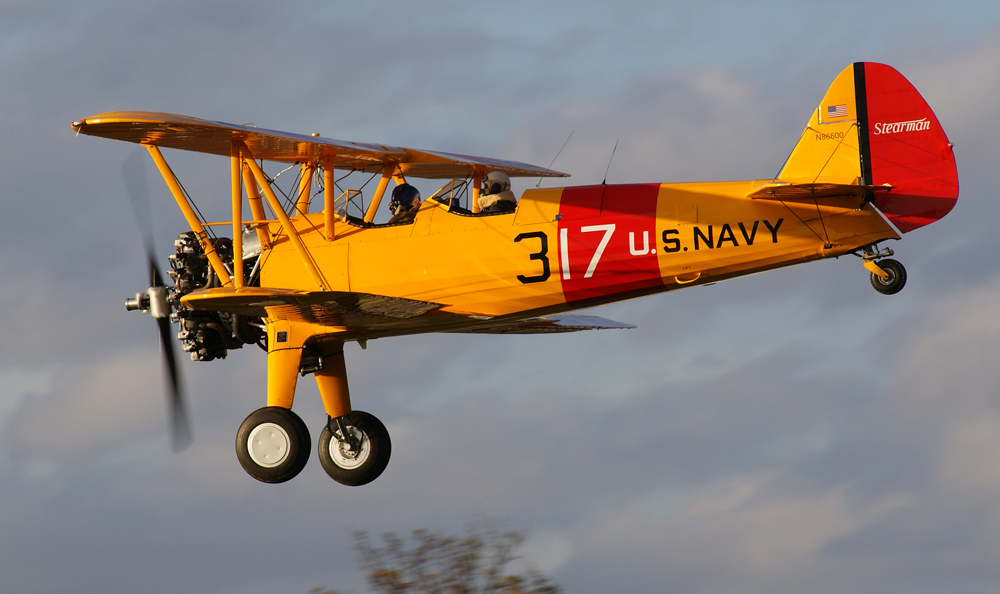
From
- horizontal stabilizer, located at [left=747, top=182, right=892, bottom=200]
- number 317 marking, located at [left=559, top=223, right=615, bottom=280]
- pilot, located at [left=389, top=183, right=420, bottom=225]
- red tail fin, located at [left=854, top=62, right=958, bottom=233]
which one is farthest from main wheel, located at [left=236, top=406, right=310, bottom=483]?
red tail fin, located at [left=854, top=62, right=958, bottom=233]

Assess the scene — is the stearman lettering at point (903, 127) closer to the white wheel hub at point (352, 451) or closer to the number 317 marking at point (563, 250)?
the number 317 marking at point (563, 250)

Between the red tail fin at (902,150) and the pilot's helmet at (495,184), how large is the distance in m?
3.76

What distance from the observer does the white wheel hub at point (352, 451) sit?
52.2 ft

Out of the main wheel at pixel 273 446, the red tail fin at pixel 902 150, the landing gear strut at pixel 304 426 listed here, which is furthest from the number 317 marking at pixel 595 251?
the main wheel at pixel 273 446

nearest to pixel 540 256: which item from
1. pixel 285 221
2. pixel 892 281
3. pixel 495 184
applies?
pixel 495 184

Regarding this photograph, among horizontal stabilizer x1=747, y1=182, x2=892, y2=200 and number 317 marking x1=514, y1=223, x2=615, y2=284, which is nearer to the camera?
horizontal stabilizer x1=747, y1=182, x2=892, y2=200

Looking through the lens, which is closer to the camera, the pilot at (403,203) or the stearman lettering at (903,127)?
the stearman lettering at (903,127)

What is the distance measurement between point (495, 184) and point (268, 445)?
3865 millimetres

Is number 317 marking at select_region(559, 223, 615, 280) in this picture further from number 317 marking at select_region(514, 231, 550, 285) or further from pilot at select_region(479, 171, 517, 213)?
pilot at select_region(479, 171, 517, 213)

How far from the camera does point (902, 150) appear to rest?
520 inches

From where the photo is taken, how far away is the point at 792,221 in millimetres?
13430

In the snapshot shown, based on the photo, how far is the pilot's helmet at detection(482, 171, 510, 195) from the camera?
1465 cm

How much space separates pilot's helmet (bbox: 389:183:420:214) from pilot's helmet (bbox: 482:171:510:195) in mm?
771

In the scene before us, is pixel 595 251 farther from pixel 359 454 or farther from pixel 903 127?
pixel 359 454
